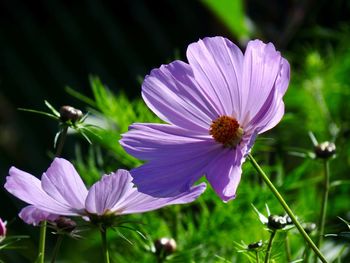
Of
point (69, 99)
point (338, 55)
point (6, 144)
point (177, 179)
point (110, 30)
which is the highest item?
point (177, 179)

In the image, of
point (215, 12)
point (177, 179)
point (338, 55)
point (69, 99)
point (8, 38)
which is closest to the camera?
point (177, 179)

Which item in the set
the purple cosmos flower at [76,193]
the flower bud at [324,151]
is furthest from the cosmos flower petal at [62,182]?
the flower bud at [324,151]

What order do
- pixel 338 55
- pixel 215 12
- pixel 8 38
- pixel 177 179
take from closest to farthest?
pixel 177 179 < pixel 338 55 < pixel 215 12 < pixel 8 38

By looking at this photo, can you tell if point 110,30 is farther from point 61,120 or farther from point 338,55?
point 61,120

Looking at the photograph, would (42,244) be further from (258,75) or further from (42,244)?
(258,75)

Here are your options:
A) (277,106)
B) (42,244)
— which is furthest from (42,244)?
(277,106)

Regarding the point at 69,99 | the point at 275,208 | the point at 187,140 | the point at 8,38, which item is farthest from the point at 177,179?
the point at 8,38

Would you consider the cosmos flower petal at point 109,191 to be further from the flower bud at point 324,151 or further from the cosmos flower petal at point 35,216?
the flower bud at point 324,151

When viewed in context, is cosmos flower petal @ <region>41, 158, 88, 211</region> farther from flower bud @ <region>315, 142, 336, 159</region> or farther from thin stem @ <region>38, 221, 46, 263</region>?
flower bud @ <region>315, 142, 336, 159</region>
